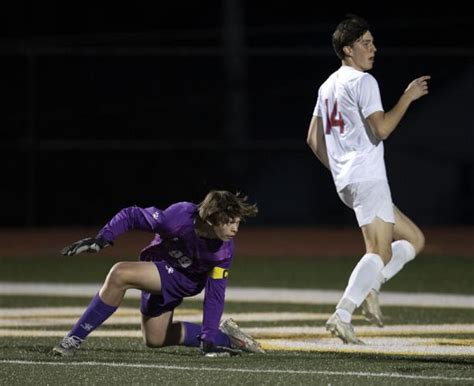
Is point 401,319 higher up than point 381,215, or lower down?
lower down

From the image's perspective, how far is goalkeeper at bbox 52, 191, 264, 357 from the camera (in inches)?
307

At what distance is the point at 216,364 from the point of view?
772 cm

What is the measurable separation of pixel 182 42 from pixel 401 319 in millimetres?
22627

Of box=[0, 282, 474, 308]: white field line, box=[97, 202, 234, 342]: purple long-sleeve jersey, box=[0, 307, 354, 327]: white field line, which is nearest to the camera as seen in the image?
box=[97, 202, 234, 342]: purple long-sleeve jersey

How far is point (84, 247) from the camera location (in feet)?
24.3

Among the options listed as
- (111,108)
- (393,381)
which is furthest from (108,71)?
(393,381)

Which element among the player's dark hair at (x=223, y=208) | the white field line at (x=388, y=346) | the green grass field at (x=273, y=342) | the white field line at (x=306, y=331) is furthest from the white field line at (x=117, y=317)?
the player's dark hair at (x=223, y=208)

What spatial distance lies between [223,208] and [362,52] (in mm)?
1444

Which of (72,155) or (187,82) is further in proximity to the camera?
(187,82)

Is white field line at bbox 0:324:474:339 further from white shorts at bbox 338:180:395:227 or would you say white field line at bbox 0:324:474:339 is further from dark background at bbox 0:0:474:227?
dark background at bbox 0:0:474:227

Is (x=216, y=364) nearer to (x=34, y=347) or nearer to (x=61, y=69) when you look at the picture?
(x=34, y=347)

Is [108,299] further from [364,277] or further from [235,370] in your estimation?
[364,277]

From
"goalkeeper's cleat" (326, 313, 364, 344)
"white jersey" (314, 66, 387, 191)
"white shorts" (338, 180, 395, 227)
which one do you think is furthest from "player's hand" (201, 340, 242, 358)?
"white jersey" (314, 66, 387, 191)

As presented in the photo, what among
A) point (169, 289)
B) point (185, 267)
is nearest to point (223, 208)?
point (185, 267)
